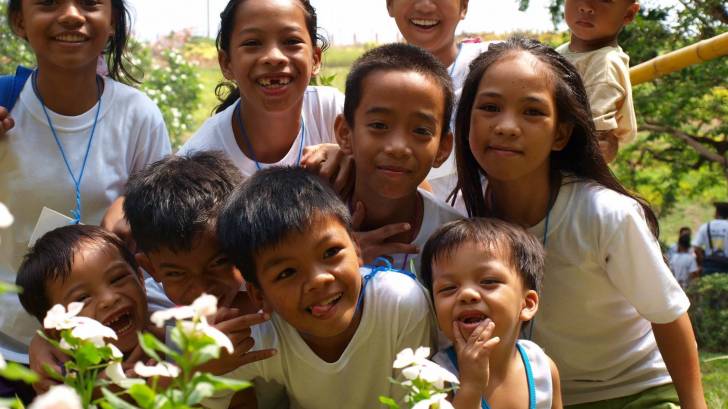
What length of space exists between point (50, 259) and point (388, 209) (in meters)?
0.99

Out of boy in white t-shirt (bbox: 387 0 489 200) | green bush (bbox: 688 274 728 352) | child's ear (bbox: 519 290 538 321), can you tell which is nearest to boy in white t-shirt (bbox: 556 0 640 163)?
boy in white t-shirt (bbox: 387 0 489 200)

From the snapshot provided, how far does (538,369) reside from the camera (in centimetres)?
246

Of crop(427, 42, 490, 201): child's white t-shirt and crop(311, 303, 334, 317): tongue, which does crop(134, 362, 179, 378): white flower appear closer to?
crop(311, 303, 334, 317): tongue

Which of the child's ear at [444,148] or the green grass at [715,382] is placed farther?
the green grass at [715,382]

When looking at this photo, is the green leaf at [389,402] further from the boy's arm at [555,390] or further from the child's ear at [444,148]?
the child's ear at [444,148]

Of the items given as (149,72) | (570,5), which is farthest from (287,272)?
(149,72)

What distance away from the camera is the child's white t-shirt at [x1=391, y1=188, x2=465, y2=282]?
9.02ft

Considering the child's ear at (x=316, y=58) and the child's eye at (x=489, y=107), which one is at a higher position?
the child's ear at (x=316, y=58)

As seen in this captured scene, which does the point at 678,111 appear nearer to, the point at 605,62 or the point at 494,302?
the point at 605,62

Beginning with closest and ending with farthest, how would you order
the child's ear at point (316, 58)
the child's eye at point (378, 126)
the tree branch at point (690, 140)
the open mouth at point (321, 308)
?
the open mouth at point (321, 308)
the child's eye at point (378, 126)
the child's ear at point (316, 58)
the tree branch at point (690, 140)

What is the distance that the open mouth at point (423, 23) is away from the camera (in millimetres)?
3648

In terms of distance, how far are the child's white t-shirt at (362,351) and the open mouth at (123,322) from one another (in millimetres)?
299

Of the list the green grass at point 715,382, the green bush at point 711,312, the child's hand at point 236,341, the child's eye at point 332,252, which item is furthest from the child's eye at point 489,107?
the green bush at point 711,312

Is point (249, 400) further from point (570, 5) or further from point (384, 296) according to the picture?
point (570, 5)
